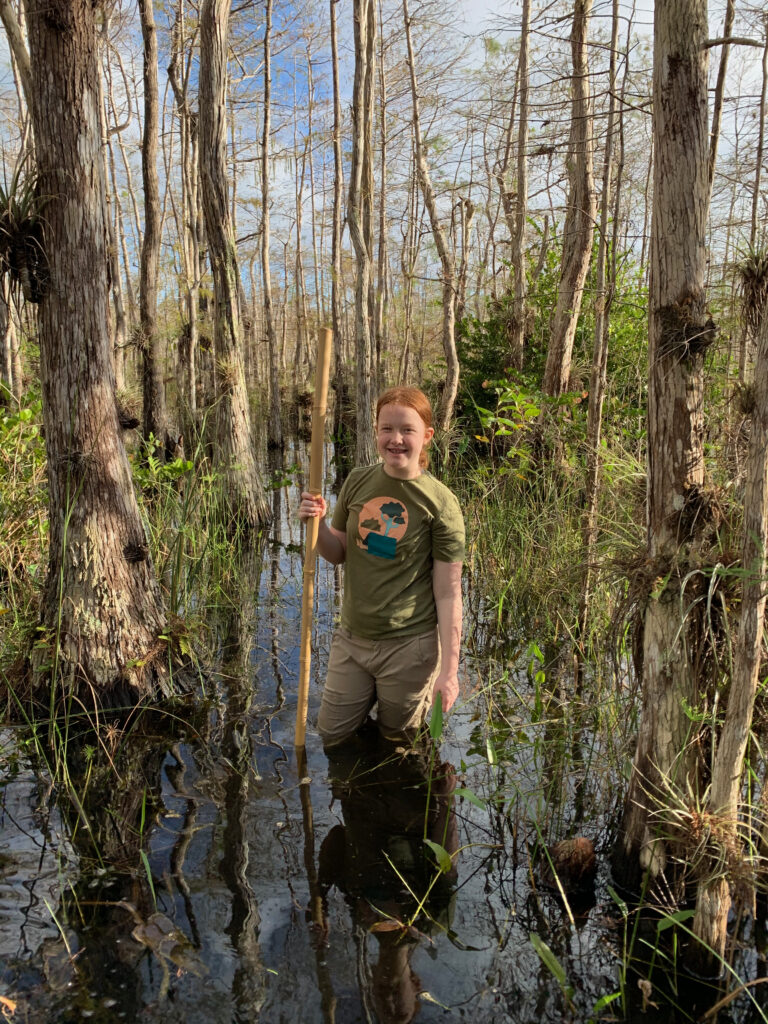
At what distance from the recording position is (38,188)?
11.4 ft

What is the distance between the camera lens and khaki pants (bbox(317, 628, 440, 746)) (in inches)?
129

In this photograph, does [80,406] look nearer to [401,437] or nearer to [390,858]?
[401,437]

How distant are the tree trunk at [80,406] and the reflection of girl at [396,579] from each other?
3.91 ft

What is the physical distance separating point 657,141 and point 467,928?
103 inches

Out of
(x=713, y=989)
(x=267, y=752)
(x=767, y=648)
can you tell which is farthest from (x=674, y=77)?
(x=267, y=752)

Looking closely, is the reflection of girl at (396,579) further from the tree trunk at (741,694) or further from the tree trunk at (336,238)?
the tree trunk at (336,238)

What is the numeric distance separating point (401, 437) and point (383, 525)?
42 cm

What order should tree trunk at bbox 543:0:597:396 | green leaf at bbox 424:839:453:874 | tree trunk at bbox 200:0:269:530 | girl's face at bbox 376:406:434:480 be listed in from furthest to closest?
1. tree trunk at bbox 200:0:269:530
2. tree trunk at bbox 543:0:597:396
3. girl's face at bbox 376:406:434:480
4. green leaf at bbox 424:839:453:874

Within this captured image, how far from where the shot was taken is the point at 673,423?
228 cm

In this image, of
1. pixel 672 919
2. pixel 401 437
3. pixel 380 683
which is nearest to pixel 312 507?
pixel 401 437

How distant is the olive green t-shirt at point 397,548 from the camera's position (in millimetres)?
3170

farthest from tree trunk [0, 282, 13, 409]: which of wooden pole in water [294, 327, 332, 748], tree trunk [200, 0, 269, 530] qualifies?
wooden pole in water [294, 327, 332, 748]

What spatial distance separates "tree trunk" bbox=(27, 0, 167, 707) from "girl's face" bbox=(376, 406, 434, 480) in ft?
5.27

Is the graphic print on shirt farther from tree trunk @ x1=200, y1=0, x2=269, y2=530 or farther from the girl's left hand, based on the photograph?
tree trunk @ x1=200, y1=0, x2=269, y2=530
